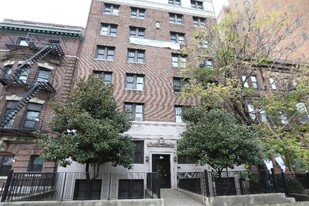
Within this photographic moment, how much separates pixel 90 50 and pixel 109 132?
1079 cm

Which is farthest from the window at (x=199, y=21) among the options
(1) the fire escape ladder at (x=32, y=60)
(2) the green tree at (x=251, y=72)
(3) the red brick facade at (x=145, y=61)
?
(1) the fire escape ladder at (x=32, y=60)

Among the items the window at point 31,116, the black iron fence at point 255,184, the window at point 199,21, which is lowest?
the black iron fence at point 255,184

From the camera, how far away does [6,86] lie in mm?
14531

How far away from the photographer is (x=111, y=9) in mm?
20609

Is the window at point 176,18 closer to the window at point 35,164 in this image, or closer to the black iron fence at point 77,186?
the black iron fence at point 77,186


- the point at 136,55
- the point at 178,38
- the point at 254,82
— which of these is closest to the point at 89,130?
the point at 136,55

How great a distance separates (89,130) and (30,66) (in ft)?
31.9

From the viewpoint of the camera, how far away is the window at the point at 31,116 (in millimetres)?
13883

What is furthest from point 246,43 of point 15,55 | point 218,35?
point 15,55

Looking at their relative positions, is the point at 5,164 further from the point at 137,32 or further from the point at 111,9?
the point at 111,9

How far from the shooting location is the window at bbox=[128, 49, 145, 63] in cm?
1809

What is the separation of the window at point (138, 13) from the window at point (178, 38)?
4182 millimetres

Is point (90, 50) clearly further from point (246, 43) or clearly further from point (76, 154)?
point (246, 43)

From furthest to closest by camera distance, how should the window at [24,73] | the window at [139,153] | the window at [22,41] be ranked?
the window at [22,41] < the window at [24,73] < the window at [139,153]
